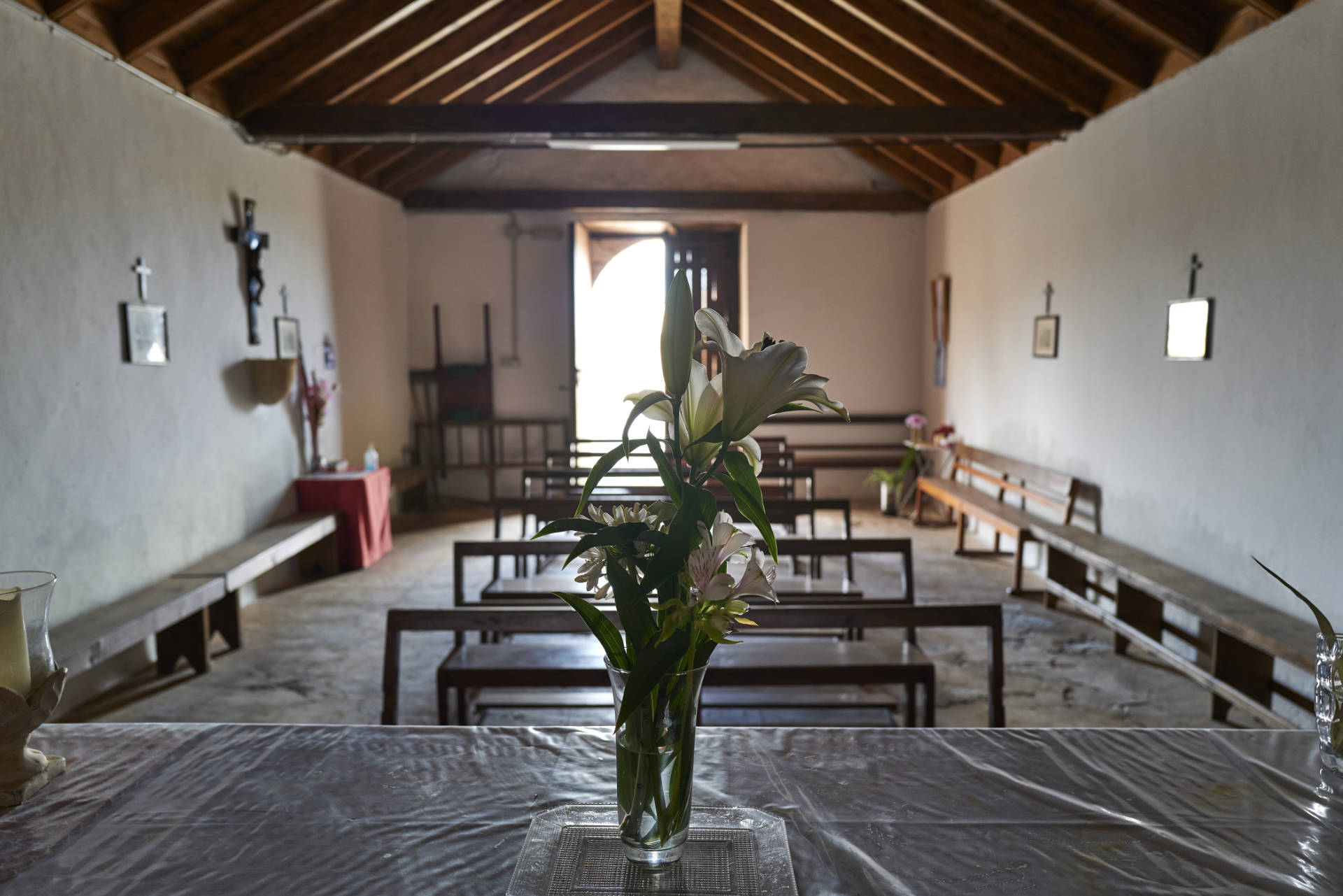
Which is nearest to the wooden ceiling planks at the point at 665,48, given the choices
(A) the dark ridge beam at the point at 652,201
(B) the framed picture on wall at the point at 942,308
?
(A) the dark ridge beam at the point at 652,201

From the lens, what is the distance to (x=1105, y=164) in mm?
5246

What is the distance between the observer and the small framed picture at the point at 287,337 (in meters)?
5.94

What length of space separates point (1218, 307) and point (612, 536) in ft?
13.2

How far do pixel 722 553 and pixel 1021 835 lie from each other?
25.8 inches

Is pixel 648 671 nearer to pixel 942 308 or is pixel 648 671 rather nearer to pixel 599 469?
pixel 599 469

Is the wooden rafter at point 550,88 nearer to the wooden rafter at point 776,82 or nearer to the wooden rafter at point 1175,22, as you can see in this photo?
the wooden rafter at point 776,82

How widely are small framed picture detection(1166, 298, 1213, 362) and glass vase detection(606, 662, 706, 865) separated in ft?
13.0

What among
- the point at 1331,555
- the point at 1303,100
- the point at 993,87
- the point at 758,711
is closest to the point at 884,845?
the point at 758,711

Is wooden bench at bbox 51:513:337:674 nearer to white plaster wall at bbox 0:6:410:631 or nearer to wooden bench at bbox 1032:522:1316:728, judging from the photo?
white plaster wall at bbox 0:6:410:631

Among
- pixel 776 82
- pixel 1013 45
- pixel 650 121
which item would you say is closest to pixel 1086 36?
pixel 1013 45

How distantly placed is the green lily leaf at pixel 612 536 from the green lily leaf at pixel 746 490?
12 centimetres

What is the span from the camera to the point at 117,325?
4.13 metres

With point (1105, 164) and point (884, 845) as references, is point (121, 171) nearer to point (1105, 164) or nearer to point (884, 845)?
point (884, 845)

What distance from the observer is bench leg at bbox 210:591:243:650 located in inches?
182
